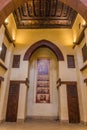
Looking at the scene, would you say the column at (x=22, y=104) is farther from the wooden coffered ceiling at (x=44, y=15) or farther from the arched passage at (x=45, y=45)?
the wooden coffered ceiling at (x=44, y=15)

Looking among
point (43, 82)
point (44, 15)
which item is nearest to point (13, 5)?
point (44, 15)

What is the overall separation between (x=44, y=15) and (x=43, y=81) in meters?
4.60

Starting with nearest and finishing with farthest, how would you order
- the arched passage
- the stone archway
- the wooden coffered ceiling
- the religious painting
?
1. the stone archway
2. the wooden coffered ceiling
3. the arched passage
4. the religious painting

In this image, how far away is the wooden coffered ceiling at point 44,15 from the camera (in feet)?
28.7

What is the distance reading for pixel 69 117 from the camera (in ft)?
26.9

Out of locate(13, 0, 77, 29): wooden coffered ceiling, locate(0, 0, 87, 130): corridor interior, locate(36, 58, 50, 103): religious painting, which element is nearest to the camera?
locate(0, 0, 87, 130): corridor interior

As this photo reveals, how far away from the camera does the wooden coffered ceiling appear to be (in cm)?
874

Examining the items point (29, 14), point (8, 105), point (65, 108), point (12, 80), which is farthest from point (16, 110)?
point (29, 14)

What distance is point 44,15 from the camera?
9.65 meters

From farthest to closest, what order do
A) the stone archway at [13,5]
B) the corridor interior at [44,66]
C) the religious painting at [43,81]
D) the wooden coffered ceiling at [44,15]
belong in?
the religious painting at [43,81] → the wooden coffered ceiling at [44,15] → the corridor interior at [44,66] → the stone archway at [13,5]

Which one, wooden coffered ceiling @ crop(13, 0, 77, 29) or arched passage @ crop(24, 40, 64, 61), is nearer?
wooden coffered ceiling @ crop(13, 0, 77, 29)

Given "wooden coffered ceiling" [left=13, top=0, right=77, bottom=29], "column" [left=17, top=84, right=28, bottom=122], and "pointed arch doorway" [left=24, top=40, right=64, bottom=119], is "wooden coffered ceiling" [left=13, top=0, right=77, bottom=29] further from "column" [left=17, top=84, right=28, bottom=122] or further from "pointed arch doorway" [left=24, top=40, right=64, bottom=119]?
"column" [left=17, top=84, right=28, bottom=122]

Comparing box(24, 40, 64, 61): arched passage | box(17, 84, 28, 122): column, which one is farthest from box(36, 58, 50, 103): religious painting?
box(17, 84, 28, 122): column

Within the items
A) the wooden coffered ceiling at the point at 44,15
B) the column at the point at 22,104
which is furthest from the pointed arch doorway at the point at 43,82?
the wooden coffered ceiling at the point at 44,15
